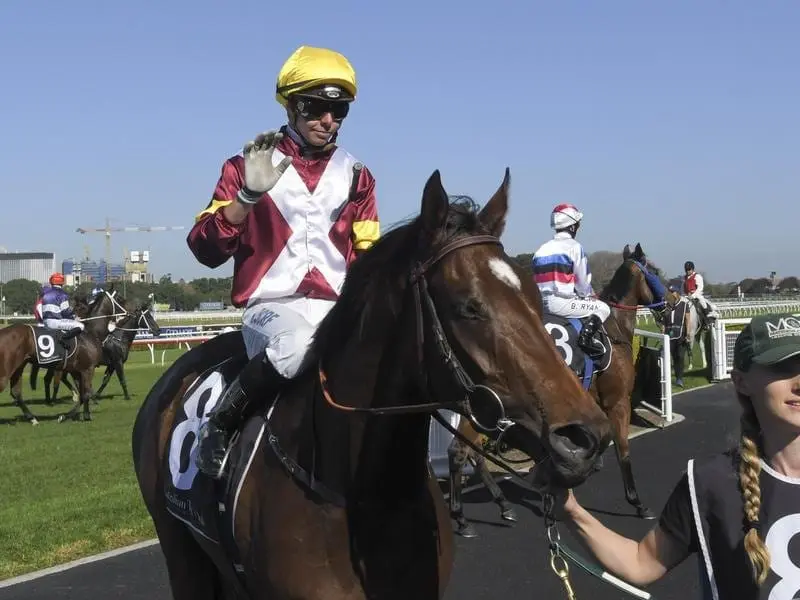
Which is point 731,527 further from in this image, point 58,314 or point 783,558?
point 58,314

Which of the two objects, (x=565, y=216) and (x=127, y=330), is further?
(x=127, y=330)

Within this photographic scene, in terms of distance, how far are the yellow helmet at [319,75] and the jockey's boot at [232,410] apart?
1005 mm

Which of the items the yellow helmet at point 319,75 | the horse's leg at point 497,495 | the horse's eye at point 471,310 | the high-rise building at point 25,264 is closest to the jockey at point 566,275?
the horse's leg at point 497,495

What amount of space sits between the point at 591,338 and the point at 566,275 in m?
0.58

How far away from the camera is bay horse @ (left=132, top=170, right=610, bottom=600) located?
A: 2143 mm

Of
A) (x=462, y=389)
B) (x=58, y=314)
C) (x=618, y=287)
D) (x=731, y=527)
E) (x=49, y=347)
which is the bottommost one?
(x=49, y=347)

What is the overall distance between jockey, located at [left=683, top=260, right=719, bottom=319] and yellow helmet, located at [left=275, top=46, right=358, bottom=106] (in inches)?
644

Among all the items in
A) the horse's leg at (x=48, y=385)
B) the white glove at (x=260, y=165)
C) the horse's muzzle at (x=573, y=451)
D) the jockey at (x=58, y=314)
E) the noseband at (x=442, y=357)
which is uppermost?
the white glove at (x=260, y=165)

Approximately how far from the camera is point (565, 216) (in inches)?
282

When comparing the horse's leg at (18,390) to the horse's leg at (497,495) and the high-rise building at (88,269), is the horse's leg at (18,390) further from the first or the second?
the high-rise building at (88,269)

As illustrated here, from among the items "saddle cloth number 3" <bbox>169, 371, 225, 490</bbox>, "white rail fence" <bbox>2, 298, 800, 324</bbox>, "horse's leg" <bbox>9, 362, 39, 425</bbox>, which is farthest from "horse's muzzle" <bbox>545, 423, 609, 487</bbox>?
"white rail fence" <bbox>2, 298, 800, 324</bbox>

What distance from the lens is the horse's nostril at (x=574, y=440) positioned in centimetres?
200

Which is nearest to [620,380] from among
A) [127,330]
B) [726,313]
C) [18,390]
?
[18,390]

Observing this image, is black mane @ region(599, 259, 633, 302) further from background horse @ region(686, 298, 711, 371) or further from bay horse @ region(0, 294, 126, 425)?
bay horse @ region(0, 294, 126, 425)
